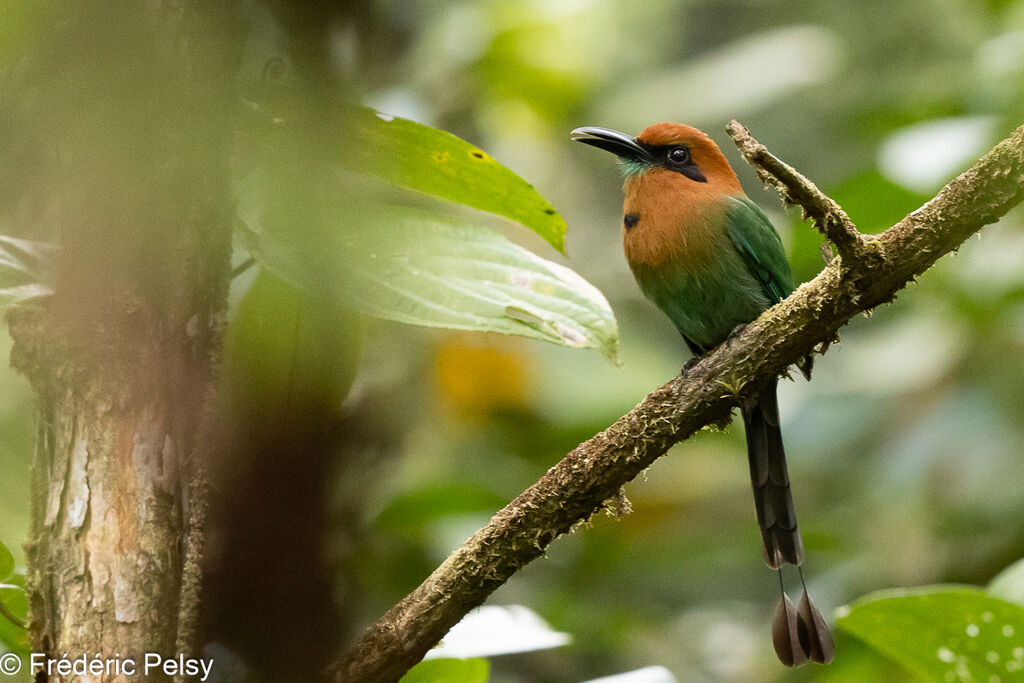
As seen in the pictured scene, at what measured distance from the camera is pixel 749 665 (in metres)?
3.95

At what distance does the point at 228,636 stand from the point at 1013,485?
366 centimetres

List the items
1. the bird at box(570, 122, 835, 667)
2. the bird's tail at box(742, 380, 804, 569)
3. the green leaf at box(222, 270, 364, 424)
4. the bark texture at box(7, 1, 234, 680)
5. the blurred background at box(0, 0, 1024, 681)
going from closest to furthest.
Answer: the green leaf at box(222, 270, 364, 424), the bark texture at box(7, 1, 234, 680), the bird's tail at box(742, 380, 804, 569), the bird at box(570, 122, 835, 667), the blurred background at box(0, 0, 1024, 681)

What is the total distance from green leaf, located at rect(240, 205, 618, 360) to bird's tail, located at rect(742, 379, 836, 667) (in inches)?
23.6

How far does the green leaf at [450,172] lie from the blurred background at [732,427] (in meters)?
1.02

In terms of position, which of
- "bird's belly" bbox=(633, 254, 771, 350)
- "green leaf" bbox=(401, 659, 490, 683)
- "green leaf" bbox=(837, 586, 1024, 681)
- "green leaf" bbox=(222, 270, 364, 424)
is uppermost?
"bird's belly" bbox=(633, 254, 771, 350)

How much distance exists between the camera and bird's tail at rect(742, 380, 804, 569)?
244 cm

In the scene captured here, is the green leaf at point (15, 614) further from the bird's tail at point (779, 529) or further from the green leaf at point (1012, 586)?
the green leaf at point (1012, 586)

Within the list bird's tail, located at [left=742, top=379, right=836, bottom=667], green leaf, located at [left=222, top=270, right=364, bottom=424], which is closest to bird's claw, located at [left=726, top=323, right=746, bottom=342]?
bird's tail, located at [left=742, top=379, right=836, bottom=667]

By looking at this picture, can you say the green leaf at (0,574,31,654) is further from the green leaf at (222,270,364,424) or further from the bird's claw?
the bird's claw

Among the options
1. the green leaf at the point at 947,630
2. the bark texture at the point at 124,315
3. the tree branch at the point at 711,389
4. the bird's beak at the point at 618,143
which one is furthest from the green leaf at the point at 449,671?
the bird's beak at the point at 618,143

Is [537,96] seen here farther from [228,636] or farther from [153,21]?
[228,636]

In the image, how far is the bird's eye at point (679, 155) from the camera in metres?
3.07

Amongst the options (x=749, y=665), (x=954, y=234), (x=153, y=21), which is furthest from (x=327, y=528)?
(x=749, y=665)

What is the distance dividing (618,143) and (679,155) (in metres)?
0.20
